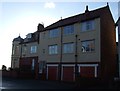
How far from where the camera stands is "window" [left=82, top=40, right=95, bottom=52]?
30.4 m

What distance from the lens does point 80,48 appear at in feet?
106

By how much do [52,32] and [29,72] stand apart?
365 inches

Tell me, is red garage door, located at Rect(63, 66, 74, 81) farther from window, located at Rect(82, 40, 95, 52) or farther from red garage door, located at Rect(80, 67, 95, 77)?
window, located at Rect(82, 40, 95, 52)

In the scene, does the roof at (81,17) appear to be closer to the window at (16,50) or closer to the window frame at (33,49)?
the window frame at (33,49)

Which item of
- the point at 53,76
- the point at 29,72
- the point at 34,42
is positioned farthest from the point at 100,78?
the point at 34,42

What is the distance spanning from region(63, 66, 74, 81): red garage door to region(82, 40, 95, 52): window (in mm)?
3972

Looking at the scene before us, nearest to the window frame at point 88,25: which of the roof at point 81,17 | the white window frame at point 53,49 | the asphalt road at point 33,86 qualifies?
the roof at point 81,17

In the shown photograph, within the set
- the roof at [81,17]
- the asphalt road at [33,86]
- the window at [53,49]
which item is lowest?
the asphalt road at [33,86]

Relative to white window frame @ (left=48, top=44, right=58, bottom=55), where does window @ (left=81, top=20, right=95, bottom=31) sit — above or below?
above

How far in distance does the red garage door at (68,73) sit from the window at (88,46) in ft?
13.0

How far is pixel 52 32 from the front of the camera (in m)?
38.3

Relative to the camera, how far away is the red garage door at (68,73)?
107ft

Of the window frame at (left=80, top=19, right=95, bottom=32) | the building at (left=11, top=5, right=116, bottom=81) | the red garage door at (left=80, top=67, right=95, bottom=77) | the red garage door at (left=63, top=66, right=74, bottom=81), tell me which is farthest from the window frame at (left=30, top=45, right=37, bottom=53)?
the red garage door at (left=80, top=67, right=95, bottom=77)

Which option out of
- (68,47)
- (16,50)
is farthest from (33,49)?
(68,47)
